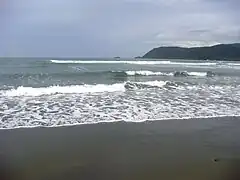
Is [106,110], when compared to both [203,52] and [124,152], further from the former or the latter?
[203,52]

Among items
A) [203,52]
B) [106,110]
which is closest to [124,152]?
[106,110]

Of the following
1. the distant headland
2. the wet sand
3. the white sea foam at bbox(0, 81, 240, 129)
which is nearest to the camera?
the wet sand

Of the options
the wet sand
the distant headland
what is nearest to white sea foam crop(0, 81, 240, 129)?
the wet sand

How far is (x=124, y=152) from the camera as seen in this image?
17.1ft

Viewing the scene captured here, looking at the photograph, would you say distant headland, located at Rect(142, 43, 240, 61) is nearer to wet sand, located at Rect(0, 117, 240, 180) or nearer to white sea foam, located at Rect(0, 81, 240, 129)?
white sea foam, located at Rect(0, 81, 240, 129)

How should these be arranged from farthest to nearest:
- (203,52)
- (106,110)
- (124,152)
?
(203,52) → (106,110) → (124,152)

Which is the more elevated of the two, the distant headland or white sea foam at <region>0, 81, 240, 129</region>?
the distant headland

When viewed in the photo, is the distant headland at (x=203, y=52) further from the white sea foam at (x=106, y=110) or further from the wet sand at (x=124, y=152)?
the wet sand at (x=124, y=152)

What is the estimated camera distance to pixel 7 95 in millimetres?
12516

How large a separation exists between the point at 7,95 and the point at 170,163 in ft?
30.4

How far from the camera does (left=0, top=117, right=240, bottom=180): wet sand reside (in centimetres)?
428

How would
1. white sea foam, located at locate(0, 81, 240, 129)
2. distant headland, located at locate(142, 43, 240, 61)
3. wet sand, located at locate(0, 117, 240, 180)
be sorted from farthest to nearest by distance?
distant headland, located at locate(142, 43, 240, 61) < white sea foam, located at locate(0, 81, 240, 129) < wet sand, located at locate(0, 117, 240, 180)

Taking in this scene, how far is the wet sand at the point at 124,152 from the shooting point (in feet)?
14.0

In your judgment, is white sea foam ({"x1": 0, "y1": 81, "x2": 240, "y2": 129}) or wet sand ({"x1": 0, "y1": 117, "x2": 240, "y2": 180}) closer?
wet sand ({"x1": 0, "y1": 117, "x2": 240, "y2": 180})
